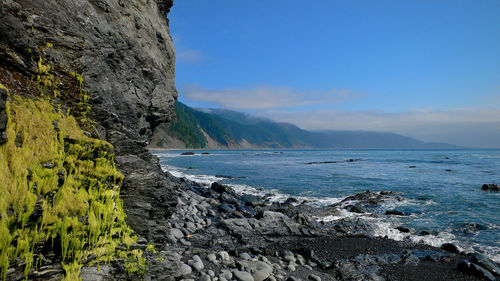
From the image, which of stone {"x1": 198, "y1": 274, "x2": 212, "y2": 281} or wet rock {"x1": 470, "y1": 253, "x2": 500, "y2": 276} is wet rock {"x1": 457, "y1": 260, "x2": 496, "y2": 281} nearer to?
wet rock {"x1": 470, "y1": 253, "x2": 500, "y2": 276}

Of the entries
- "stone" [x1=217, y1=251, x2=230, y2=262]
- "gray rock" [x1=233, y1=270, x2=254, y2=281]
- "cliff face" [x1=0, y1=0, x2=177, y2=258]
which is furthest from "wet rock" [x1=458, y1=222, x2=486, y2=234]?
"cliff face" [x1=0, y1=0, x2=177, y2=258]

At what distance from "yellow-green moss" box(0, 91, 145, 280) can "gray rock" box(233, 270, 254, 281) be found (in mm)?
3141

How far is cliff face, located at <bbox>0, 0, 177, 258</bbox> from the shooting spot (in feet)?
19.8

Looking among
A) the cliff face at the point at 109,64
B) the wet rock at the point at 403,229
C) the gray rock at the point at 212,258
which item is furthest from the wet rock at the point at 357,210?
the cliff face at the point at 109,64

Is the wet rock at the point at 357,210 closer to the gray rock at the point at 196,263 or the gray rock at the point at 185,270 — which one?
the gray rock at the point at 196,263

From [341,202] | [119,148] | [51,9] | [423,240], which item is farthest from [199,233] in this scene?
[341,202]

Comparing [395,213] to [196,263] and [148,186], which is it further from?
[148,186]

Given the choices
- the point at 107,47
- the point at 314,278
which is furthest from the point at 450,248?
the point at 107,47

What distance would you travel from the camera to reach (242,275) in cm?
805

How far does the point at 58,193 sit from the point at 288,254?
919cm

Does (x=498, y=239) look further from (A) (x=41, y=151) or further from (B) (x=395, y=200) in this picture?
(A) (x=41, y=151)

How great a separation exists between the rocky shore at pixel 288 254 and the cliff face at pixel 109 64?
1.50 metres

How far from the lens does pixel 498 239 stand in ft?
48.6

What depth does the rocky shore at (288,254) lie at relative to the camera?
327 inches
